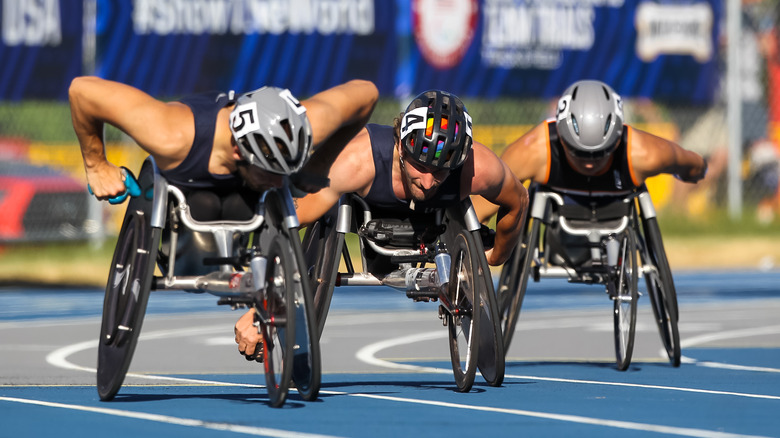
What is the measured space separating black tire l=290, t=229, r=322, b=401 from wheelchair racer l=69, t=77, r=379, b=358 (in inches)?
14.2

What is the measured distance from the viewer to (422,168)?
8.66 m

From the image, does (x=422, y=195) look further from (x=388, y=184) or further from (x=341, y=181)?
(x=341, y=181)

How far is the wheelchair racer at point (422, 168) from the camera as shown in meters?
8.51

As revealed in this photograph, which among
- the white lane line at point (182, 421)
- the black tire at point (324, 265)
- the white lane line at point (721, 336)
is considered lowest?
the white lane line at point (721, 336)

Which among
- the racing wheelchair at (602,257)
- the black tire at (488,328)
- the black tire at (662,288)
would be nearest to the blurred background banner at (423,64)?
the racing wheelchair at (602,257)

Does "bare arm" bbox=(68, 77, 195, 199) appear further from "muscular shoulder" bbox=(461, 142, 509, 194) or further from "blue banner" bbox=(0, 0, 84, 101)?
"blue banner" bbox=(0, 0, 84, 101)

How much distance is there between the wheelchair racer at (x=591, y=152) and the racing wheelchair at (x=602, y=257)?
0.12 meters

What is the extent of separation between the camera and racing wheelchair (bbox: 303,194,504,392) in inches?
338

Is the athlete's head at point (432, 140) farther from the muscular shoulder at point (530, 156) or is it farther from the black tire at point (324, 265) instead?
the muscular shoulder at point (530, 156)

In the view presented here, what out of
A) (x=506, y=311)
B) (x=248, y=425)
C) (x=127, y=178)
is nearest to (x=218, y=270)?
(x=127, y=178)

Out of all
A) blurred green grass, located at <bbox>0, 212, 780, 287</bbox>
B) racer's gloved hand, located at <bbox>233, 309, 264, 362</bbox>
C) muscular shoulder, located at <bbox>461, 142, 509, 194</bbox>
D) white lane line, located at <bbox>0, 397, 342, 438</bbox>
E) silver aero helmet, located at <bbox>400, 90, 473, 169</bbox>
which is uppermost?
silver aero helmet, located at <bbox>400, 90, 473, 169</bbox>

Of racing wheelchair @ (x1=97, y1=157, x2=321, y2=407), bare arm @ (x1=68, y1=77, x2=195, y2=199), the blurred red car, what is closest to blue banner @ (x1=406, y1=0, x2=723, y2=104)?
the blurred red car

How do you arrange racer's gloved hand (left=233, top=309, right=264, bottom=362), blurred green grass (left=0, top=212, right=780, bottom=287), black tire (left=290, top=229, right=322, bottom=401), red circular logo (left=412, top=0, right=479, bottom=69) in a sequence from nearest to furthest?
black tire (left=290, top=229, right=322, bottom=401)
racer's gloved hand (left=233, top=309, right=264, bottom=362)
red circular logo (left=412, top=0, right=479, bottom=69)
blurred green grass (left=0, top=212, right=780, bottom=287)

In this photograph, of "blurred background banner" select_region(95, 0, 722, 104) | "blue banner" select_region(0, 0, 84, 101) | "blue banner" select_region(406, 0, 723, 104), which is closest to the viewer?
"blue banner" select_region(0, 0, 84, 101)
